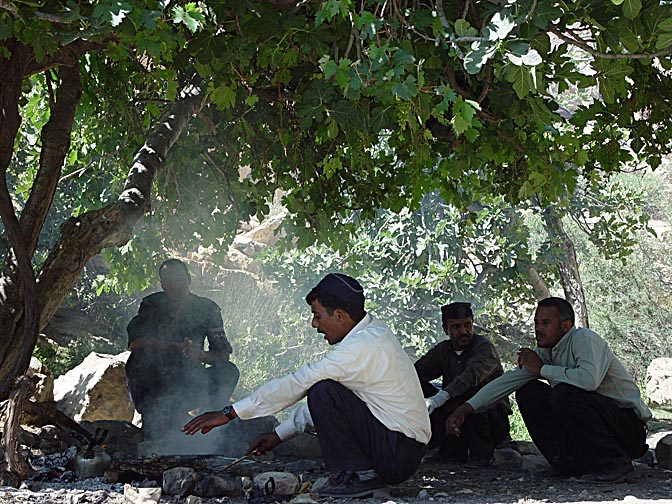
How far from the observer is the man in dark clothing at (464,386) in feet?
20.2

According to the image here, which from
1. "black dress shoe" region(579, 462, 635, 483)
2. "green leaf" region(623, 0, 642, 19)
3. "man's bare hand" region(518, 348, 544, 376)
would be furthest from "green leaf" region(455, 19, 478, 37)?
"black dress shoe" region(579, 462, 635, 483)

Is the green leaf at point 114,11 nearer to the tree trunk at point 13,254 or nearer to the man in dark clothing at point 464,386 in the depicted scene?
the tree trunk at point 13,254

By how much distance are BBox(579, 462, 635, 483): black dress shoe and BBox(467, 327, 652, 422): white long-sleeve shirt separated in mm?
379

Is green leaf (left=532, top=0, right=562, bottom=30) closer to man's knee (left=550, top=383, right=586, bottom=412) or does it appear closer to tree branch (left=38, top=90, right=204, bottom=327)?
man's knee (left=550, top=383, right=586, bottom=412)

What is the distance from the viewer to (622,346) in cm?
1862

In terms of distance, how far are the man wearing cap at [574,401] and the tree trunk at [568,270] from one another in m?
6.86

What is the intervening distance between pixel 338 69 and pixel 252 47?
85 cm

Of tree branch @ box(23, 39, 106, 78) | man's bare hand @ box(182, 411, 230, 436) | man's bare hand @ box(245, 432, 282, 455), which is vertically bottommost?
man's bare hand @ box(245, 432, 282, 455)

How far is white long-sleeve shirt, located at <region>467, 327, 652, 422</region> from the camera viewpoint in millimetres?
5129

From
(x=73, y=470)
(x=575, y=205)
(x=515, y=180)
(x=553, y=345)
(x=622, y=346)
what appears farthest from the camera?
(x=622, y=346)

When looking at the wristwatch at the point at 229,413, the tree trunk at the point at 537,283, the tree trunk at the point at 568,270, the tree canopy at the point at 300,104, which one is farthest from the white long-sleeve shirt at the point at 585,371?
the tree trunk at the point at 537,283

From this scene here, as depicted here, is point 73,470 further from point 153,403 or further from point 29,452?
point 153,403

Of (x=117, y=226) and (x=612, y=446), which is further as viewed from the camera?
(x=117, y=226)

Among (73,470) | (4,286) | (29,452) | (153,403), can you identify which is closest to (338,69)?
(4,286)
